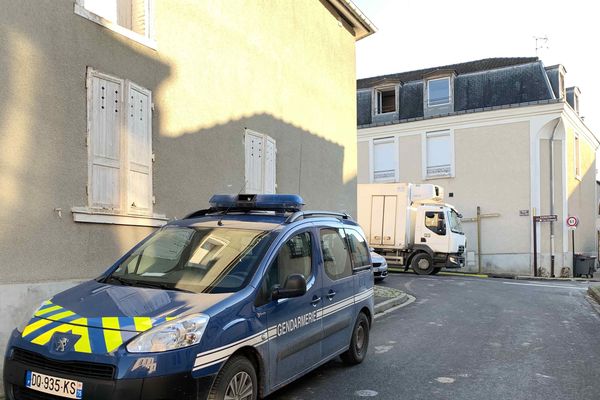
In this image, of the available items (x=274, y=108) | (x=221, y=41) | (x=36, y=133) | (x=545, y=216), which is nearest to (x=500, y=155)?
(x=545, y=216)

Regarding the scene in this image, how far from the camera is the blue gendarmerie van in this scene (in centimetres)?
355

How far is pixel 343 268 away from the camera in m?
6.07

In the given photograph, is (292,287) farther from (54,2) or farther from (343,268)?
(54,2)

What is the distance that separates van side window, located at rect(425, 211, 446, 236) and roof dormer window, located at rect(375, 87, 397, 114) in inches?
411

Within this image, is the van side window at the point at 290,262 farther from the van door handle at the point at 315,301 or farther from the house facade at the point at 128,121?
the house facade at the point at 128,121

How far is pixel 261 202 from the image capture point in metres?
5.51

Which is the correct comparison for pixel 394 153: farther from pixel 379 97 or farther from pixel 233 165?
pixel 233 165

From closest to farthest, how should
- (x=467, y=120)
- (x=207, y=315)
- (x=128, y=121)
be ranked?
(x=207, y=315), (x=128, y=121), (x=467, y=120)

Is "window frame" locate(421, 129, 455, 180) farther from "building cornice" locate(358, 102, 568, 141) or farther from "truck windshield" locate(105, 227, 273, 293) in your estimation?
"truck windshield" locate(105, 227, 273, 293)

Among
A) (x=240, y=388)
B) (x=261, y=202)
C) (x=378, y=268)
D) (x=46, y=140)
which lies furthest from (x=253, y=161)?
(x=240, y=388)

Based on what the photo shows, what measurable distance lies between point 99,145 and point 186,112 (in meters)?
1.97

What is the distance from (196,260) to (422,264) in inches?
669

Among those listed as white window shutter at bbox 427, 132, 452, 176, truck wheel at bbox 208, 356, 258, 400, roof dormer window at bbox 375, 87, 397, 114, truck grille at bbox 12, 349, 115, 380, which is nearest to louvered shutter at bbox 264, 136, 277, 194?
truck wheel at bbox 208, 356, 258, 400

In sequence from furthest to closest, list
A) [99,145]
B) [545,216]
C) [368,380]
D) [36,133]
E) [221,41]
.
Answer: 1. [545,216]
2. [221,41]
3. [99,145]
4. [36,133]
5. [368,380]
